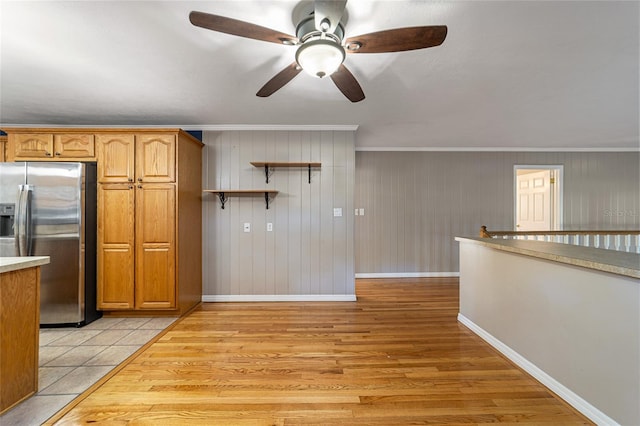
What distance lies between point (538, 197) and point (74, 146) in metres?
7.03

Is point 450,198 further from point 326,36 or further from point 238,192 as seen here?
point 326,36

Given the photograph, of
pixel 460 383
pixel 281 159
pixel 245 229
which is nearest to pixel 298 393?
pixel 460 383

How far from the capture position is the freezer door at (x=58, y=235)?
8.22 ft

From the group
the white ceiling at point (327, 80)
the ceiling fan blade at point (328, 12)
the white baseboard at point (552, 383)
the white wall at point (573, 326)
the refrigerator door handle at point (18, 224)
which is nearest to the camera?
the ceiling fan blade at point (328, 12)

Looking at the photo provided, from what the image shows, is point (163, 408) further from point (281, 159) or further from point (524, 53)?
point (524, 53)

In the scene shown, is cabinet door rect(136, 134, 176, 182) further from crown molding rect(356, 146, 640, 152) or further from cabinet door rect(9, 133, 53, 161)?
crown molding rect(356, 146, 640, 152)

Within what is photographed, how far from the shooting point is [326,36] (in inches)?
55.0

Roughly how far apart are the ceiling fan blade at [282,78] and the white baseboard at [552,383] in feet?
8.51

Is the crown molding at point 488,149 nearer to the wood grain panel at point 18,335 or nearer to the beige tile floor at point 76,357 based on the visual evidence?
the beige tile floor at point 76,357

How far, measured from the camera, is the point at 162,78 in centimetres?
218

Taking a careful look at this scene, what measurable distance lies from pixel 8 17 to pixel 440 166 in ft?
16.7

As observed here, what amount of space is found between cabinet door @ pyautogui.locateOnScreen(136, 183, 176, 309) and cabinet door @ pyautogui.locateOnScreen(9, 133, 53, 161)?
104 cm

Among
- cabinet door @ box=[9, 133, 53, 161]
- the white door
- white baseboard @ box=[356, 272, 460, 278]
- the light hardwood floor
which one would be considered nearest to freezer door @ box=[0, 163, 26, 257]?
cabinet door @ box=[9, 133, 53, 161]

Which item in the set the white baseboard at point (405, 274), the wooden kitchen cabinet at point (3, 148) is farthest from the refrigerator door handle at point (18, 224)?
the white baseboard at point (405, 274)
